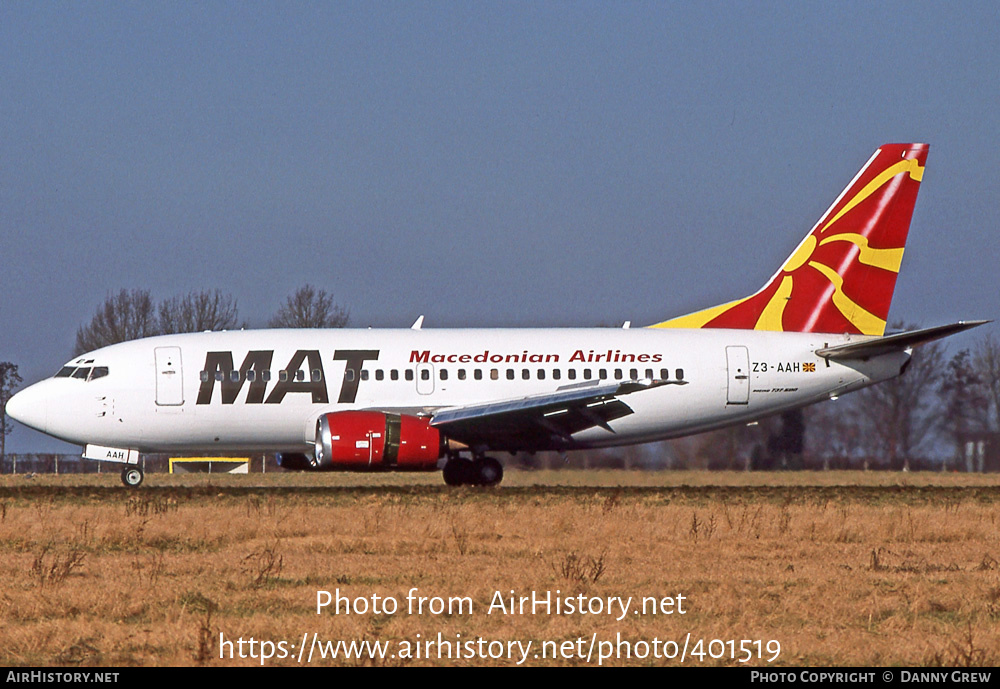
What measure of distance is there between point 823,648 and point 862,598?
2.51m

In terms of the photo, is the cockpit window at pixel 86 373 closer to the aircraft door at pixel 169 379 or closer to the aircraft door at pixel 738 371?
the aircraft door at pixel 169 379

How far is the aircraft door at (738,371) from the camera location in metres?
26.9

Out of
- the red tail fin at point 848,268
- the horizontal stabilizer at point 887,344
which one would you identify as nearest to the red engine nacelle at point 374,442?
the red tail fin at point 848,268

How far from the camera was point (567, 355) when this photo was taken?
26656mm

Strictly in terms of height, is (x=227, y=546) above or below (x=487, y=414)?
below

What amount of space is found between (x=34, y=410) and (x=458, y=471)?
830 centimetres

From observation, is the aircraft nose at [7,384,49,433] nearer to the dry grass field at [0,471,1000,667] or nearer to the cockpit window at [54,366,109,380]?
the cockpit window at [54,366,109,380]

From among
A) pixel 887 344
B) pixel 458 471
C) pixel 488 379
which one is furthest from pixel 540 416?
pixel 887 344

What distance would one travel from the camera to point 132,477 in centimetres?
2594

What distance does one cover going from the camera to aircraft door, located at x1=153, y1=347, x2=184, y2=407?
25609 mm

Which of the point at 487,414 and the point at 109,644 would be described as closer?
the point at 109,644

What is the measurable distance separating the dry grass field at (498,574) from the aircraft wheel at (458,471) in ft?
9.33
